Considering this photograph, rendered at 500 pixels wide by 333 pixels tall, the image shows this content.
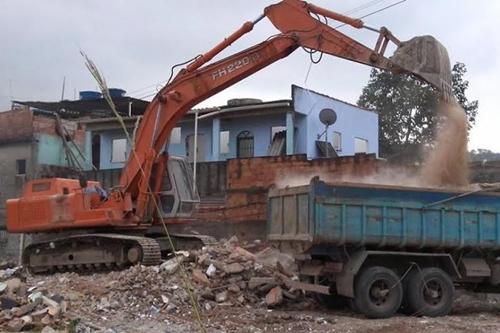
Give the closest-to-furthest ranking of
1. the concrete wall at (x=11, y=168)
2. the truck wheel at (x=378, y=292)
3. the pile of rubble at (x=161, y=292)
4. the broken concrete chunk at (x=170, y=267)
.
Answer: the pile of rubble at (x=161, y=292) < the truck wheel at (x=378, y=292) < the broken concrete chunk at (x=170, y=267) < the concrete wall at (x=11, y=168)

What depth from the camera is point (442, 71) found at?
41.2 ft

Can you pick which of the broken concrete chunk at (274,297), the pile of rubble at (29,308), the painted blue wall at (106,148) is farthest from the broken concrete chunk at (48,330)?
the painted blue wall at (106,148)

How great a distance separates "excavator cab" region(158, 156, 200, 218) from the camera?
597 inches

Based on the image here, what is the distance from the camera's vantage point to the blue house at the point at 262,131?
27.1 meters

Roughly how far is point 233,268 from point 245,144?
16.2m

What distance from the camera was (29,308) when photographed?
10.7m

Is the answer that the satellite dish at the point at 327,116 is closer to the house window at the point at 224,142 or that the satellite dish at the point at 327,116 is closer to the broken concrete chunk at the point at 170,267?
the house window at the point at 224,142

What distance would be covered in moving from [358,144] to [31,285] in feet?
66.7

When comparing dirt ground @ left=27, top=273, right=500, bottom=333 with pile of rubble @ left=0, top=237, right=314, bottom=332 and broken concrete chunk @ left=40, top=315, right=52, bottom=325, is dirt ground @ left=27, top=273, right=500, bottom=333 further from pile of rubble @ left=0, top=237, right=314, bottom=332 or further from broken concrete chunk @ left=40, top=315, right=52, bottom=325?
broken concrete chunk @ left=40, top=315, right=52, bottom=325

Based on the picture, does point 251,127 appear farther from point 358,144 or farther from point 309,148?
point 358,144

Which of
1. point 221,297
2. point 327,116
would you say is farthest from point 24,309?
point 327,116

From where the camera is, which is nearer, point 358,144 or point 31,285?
point 31,285

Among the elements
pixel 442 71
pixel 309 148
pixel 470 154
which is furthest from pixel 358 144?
pixel 442 71

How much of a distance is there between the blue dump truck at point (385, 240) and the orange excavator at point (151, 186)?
2.93m
